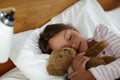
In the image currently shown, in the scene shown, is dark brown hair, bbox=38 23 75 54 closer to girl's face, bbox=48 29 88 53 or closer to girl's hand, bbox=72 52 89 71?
girl's face, bbox=48 29 88 53

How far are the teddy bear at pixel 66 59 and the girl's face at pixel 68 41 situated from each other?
0.05 m

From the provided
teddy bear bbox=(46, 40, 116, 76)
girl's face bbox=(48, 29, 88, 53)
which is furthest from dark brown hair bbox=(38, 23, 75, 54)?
teddy bear bbox=(46, 40, 116, 76)

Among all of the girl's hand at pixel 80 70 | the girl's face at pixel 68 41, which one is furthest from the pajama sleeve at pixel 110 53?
the girl's face at pixel 68 41

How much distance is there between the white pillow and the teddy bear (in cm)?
5

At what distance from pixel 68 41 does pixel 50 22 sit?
246mm

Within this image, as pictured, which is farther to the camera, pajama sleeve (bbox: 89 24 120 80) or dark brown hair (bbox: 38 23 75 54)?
dark brown hair (bbox: 38 23 75 54)

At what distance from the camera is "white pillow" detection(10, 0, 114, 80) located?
1.20 meters

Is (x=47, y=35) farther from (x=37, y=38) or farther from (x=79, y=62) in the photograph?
(x=79, y=62)

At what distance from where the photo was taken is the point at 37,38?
136 centimetres

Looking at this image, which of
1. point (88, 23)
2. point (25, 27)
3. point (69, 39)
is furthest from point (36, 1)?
point (88, 23)

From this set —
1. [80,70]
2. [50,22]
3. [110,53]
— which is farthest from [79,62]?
[50,22]

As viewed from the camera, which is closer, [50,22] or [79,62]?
[79,62]

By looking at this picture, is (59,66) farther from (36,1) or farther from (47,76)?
(36,1)

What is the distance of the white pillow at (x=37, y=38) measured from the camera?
120 cm
